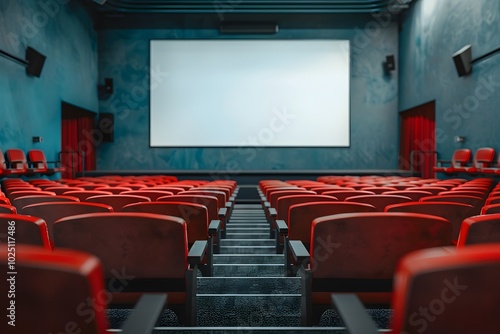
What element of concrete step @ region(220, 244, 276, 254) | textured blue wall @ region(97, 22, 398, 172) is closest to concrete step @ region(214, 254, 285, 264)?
concrete step @ region(220, 244, 276, 254)

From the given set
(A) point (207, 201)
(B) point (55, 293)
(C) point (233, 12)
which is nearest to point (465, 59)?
(C) point (233, 12)

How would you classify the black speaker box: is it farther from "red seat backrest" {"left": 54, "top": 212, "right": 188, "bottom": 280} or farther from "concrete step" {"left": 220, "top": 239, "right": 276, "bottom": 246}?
"red seat backrest" {"left": 54, "top": 212, "right": 188, "bottom": 280}

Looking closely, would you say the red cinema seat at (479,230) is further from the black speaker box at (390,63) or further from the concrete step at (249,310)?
the black speaker box at (390,63)

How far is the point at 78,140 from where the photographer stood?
12219 mm

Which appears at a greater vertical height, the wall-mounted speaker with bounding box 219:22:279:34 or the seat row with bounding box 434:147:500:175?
the wall-mounted speaker with bounding box 219:22:279:34

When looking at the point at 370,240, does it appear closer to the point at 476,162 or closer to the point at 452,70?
the point at 476,162

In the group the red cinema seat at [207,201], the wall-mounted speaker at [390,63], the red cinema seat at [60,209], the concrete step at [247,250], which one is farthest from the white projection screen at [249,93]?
the red cinema seat at [60,209]

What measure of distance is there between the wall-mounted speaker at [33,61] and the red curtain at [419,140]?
9210 millimetres

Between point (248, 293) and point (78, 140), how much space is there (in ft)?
36.5

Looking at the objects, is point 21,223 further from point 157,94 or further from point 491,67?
point 157,94

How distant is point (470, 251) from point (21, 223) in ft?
4.16

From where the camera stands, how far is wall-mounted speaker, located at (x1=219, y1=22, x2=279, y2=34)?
12.4 metres

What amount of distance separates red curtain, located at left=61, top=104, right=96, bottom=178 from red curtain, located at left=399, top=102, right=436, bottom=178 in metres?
9.01

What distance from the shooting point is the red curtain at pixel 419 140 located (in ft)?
37.5
